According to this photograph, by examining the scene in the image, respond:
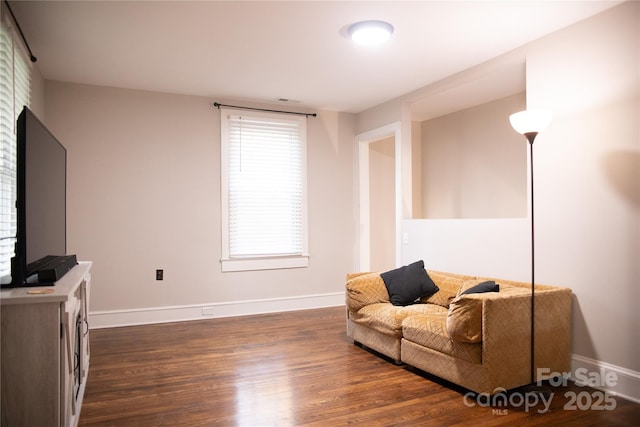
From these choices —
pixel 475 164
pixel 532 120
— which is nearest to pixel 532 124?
pixel 532 120

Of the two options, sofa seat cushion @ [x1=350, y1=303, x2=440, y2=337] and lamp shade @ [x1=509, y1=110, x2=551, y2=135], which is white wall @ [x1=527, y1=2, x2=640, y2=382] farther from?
sofa seat cushion @ [x1=350, y1=303, x2=440, y2=337]

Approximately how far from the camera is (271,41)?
11.8 feet

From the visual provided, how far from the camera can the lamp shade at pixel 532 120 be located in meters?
2.96

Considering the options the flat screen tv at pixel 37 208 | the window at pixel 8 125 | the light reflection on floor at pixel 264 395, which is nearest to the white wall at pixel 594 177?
the light reflection on floor at pixel 264 395

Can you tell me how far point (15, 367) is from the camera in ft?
6.15

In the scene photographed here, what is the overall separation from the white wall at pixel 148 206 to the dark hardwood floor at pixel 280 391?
0.80 metres

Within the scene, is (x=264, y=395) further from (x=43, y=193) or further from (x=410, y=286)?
(x=43, y=193)

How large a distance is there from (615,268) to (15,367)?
11.3 feet

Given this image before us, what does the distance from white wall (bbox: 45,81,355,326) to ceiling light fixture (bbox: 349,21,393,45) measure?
Answer: 2508 mm

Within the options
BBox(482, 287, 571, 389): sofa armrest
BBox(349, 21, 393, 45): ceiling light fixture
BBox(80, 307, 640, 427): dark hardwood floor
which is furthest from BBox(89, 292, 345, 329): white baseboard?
BBox(349, 21, 393, 45): ceiling light fixture

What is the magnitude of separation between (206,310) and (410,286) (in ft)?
8.34

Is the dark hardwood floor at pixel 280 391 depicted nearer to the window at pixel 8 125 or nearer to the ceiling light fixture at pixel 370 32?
the window at pixel 8 125

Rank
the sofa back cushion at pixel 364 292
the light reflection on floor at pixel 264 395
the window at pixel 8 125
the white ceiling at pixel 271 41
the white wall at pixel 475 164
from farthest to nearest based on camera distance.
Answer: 1. the white wall at pixel 475 164
2. the sofa back cushion at pixel 364 292
3. the white ceiling at pixel 271 41
4. the window at pixel 8 125
5. the light reflection on floor at pixel 264 395

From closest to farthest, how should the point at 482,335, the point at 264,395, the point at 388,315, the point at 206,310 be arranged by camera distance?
the point at 482,335 → the point at 264,395 → the point at 388,315 → the point at 206,310
